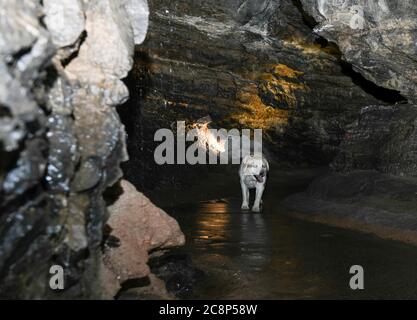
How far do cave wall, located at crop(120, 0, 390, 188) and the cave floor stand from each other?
5.55 meters

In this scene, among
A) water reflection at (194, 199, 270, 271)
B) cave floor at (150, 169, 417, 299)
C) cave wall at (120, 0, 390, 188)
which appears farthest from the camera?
cave wall at (120, 0, 390, 188)

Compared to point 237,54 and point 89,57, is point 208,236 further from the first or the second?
point 237,54

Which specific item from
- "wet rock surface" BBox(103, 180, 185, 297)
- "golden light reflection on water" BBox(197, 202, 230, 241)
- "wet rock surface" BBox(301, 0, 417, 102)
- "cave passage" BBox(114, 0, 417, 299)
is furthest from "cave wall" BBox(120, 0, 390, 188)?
"wet rock surface" BBox(103, 180, 185, 297)

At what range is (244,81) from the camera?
17.7 meters

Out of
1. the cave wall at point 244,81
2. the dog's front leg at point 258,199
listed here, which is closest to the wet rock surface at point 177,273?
the dog's front leg at point 258,199

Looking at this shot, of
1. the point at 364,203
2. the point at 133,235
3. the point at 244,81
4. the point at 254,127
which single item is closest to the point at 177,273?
the point at 133,235

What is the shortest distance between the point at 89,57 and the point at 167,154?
13.6 metres

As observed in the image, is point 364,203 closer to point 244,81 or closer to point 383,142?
point 383,142

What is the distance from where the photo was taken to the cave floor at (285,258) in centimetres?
536

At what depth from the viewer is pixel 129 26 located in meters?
4.87

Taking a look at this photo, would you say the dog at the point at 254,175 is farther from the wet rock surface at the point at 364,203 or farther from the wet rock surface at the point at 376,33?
the wet rock surface at the point at 376,33

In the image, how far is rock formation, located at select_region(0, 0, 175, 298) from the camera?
2.96 metres

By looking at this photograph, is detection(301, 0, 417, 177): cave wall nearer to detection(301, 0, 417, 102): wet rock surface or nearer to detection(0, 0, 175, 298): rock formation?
detection(301, 0, 417, 102): wet rock surface

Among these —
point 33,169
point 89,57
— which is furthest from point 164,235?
point 33,169
